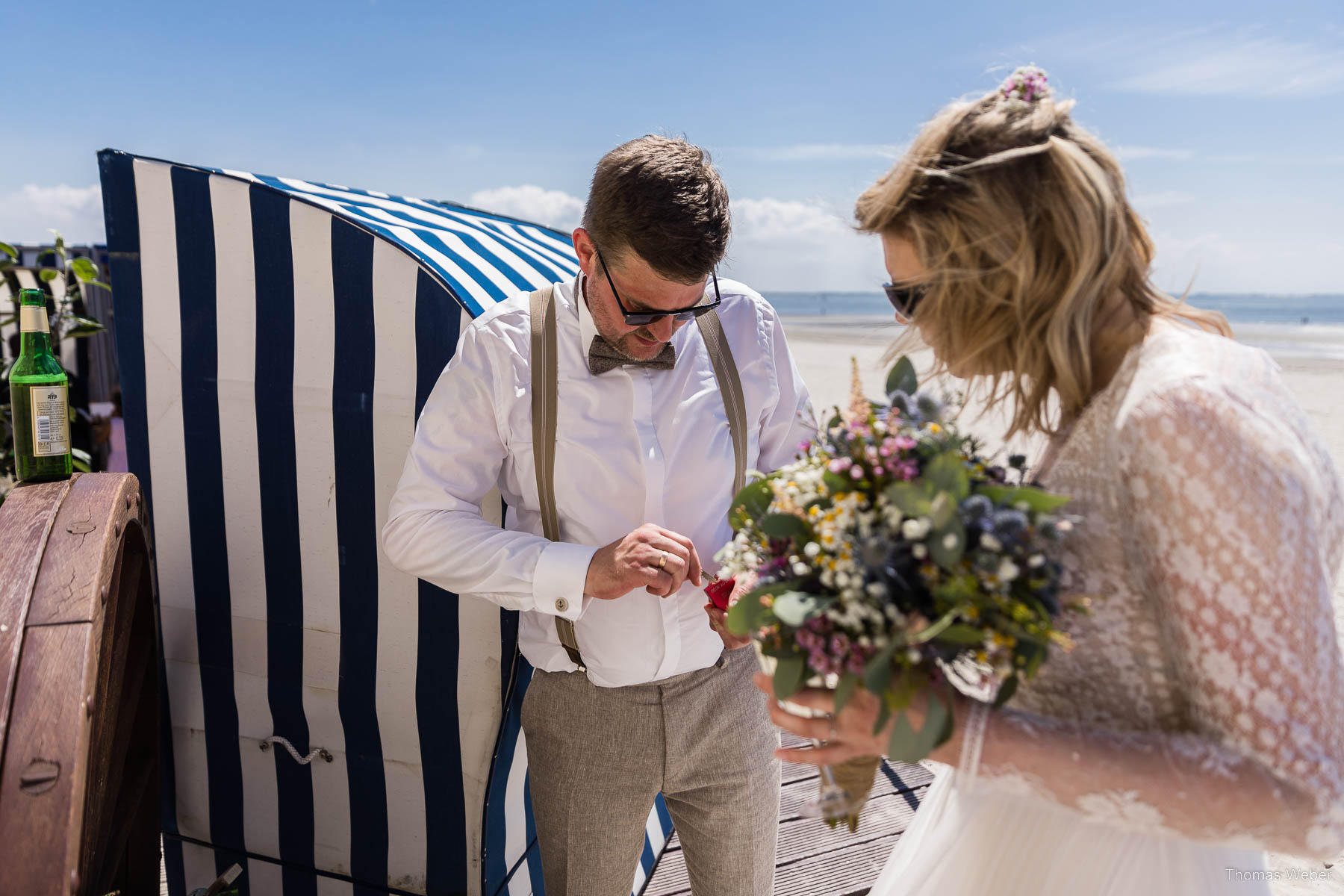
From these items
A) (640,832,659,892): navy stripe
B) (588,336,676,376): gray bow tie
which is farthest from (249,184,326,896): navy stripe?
(640,832,659,892): navy stripe

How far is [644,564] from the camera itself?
1.64 meters

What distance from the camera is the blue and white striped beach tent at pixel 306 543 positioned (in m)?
2.17

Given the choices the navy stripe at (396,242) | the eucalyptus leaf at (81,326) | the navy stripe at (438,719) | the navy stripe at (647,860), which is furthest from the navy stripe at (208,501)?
the eucalyptus leaf at (81,326)

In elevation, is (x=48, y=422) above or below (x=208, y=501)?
above

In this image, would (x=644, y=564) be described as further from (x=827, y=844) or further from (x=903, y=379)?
(x=827, y=844)

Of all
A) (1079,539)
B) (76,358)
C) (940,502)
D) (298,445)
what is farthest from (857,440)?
(76,358)

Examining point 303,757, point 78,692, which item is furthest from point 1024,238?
point 303,757

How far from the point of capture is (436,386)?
6.01 ft

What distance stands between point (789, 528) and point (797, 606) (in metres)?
0.13

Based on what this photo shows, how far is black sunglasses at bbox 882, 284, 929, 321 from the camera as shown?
1.31m

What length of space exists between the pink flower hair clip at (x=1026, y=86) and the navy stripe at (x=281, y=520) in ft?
5.53

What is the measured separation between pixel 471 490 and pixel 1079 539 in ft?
3.91

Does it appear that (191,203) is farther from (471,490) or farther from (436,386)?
(471,490)

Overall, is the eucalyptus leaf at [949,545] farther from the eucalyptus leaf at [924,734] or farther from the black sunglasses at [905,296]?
the black sunglasses at [905,296]
